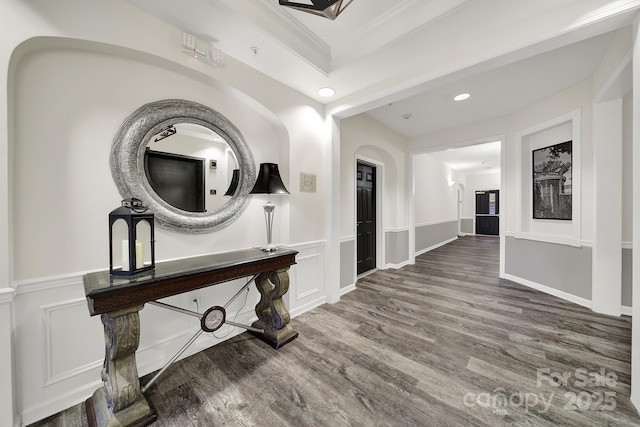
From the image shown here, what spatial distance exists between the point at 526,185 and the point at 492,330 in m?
2.85

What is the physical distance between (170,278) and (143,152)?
3.29 feet

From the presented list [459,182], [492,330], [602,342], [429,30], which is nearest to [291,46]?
[429,30]

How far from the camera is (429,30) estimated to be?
182 cm

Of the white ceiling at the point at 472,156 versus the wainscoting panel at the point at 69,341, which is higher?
the white ceiling at the point at 472,156

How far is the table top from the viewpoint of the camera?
4.03ft

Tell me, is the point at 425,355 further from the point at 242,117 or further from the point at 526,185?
the point at 526,185

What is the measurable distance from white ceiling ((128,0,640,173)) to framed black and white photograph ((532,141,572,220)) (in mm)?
1019

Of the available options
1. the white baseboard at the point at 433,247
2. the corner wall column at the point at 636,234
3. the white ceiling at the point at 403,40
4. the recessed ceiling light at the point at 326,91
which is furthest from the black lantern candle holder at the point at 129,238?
the white baseboard at the point at 433,247

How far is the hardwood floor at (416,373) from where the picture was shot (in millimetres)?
1397

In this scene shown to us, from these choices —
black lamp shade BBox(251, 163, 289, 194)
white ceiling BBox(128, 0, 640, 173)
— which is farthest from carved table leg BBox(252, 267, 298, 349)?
white ceiling BBox(128, 0, 640, 173)

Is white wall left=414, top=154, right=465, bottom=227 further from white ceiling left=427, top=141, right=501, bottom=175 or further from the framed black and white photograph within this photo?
the framed black and white photograph

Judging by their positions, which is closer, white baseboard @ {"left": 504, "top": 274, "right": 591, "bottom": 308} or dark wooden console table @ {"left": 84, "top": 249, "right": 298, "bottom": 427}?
dark wooden console table @ {"left": 84, "top": 249, "right": 298, "bottom": 427}

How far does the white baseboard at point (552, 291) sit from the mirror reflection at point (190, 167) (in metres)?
4.54

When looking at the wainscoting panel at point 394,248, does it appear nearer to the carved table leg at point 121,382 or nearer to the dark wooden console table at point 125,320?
the dark wooden console table at point 125,320
